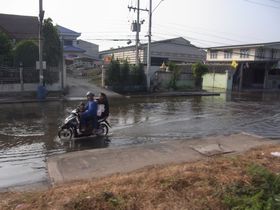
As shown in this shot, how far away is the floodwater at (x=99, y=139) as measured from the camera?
316 inches

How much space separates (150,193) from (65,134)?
21.3 feet

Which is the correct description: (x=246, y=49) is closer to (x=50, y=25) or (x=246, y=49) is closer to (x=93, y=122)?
(x=50, y=25)

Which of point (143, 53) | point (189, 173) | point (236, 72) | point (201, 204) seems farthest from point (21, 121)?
point (143, 53)

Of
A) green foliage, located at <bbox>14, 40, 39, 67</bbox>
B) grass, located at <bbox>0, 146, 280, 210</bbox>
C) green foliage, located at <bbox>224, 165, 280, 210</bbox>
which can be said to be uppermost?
green foliage, located at <bbox>14, 40, 39, 67</bbox>

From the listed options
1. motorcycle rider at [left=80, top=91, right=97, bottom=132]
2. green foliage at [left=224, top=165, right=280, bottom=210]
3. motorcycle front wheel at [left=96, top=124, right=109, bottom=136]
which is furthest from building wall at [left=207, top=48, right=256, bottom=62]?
green foliage at [left=224, top=165, right=280, bottom=210]

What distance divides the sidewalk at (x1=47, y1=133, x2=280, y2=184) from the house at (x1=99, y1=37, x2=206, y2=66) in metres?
39.0

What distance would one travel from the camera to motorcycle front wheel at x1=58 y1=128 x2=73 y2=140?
10805 millimetres

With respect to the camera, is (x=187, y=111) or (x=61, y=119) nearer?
(x=61, y=119)

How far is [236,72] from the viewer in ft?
138

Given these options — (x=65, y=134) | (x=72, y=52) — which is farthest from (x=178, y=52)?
(x=65, y=134)

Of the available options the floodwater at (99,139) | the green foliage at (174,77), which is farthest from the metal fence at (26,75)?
the green foliage at (174,77)

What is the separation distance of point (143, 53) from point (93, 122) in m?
38.8

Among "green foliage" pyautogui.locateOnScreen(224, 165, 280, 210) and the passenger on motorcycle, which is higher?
the passenger on motorcycle

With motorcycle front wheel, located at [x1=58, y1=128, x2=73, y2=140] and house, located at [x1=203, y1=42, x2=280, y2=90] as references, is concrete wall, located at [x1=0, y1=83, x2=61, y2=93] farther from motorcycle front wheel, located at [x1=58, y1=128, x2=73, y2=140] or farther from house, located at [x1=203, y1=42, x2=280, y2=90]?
house, located at [x1=203, y1=42, x2=280, y2=90]
